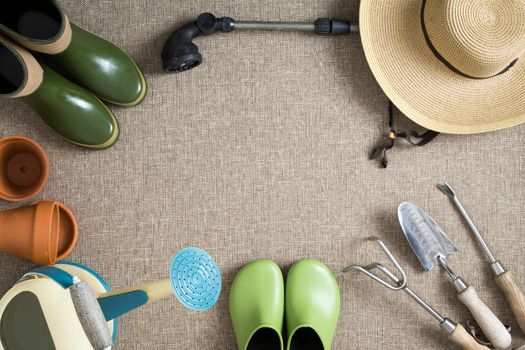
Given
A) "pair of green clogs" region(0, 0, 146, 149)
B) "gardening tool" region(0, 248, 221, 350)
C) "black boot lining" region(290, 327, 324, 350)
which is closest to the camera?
"gardening tool" region(0, 248, 221, 350)

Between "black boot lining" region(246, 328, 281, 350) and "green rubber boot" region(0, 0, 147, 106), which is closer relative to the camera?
"green rubber boot" region(0, 0, 147, 106)

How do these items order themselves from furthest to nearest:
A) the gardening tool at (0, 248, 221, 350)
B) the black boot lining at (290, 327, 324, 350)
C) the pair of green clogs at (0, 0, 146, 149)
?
1. the black boot lining at (290, 327, 324, 350)
2. the pair of green clogs at (0, 0, 146, 149)
3. the gardening tool at (0, 248, 221, 350)

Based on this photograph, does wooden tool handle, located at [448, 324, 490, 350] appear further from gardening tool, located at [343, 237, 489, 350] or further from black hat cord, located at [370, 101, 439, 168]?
black hat cord, located at [370, 101, 439, 168]

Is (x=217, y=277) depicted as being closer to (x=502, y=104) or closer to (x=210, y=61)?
(x=210, y=61)

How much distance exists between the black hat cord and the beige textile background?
0.02m

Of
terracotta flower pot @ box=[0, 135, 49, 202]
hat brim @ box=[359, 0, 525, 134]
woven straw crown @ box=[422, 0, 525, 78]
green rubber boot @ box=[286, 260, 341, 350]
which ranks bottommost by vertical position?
green rubber boot @ box=[286, 260, 341, 350]

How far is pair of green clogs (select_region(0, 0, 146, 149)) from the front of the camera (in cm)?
91

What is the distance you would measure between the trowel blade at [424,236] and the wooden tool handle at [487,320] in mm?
89

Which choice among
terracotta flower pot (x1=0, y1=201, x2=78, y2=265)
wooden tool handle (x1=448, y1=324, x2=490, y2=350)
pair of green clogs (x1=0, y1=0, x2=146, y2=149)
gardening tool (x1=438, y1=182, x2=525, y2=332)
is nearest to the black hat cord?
gardening tool (x1=438, y1=182, x2=525, y2=332)

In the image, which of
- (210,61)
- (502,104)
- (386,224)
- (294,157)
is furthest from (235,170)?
(502,104)

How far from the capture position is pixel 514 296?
3.49 ft

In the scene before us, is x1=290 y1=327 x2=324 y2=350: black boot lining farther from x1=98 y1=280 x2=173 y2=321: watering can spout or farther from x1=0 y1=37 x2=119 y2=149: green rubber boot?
x1=0 y1=37 x2=119 y2=149: green rubber boot

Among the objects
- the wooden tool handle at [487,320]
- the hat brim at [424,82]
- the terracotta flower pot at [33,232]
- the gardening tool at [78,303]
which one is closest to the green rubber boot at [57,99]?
the terracotta flower pot at [33,232]

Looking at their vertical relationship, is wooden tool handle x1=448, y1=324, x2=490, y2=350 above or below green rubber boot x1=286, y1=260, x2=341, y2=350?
below
